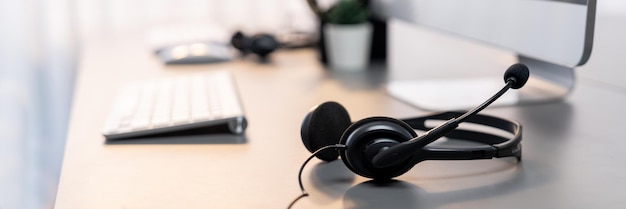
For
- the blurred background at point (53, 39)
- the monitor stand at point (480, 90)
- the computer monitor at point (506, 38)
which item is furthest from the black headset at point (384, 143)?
the blurred background at point (53, 39)

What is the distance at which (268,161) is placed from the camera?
0.85 meters

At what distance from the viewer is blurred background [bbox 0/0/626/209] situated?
2461mm

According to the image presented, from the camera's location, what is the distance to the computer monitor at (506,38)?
89 cm

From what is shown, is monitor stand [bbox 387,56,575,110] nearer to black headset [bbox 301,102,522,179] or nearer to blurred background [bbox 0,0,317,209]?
black headset [bbox 301,102,522,179]

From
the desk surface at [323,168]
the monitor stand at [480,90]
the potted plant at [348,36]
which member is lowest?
the desk surface at [323,168]

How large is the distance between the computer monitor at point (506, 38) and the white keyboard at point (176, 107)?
0.88 feet

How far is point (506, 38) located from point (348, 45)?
46 centimetres

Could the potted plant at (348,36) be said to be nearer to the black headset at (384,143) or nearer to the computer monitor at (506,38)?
the computer monitor at (506,38)

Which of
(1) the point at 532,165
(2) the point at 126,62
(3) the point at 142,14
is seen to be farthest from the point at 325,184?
(3) the point at 142,14

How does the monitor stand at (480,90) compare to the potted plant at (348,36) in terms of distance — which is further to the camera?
the potted plant at (348,36)

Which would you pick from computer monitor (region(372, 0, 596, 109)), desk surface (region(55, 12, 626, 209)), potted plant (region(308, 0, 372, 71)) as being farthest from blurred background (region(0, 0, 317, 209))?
desk surface (region(55, 12, 626, 209))

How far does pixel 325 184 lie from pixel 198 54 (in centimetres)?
84

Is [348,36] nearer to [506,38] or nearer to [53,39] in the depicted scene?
[506,38]

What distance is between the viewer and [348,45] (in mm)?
1448
